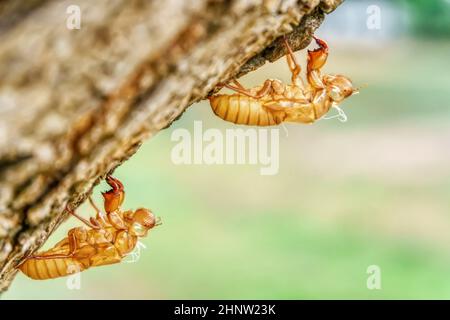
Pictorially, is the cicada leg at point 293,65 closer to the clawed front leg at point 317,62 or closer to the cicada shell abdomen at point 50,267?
the clawed front leg at point 317,62

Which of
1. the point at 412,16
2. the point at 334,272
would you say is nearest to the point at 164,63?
the point at 334,272

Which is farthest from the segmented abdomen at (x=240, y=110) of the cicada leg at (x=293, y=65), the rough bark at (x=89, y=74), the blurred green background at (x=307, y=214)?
the blurred green background at (x=307, y=214)

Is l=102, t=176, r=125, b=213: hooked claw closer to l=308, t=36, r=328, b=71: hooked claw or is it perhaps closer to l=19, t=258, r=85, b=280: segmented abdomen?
l=19, t=258, r=85, b=280: segmented abdomen

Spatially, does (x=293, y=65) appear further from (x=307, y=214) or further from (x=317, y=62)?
(x=307, y=214)

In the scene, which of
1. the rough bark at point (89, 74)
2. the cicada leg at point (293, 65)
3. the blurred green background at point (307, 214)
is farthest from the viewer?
the blurred green background at point (307, 214)

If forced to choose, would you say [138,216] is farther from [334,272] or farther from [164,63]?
[334,272]

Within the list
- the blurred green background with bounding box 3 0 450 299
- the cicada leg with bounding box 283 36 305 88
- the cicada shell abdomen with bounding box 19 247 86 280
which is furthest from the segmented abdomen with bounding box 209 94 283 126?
the blurred green background with bounding box 3 0 450 299
